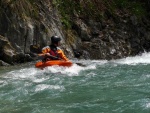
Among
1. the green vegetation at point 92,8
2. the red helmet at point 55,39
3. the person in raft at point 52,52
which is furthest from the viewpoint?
the green vegetation at point 92,8

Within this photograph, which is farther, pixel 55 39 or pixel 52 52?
pixel 52 52

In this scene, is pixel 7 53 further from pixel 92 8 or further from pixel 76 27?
pixel 92 8

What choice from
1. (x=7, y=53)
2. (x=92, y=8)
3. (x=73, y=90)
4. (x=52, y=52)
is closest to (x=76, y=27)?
(x=92, y=8)

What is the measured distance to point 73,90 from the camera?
824 cm

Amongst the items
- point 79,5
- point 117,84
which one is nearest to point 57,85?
point 117,84

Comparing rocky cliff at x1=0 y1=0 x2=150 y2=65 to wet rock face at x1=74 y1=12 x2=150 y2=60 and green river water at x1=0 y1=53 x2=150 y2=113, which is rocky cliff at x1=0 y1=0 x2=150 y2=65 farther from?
green river water at x1=0 y1=53 x2=150 y2=113

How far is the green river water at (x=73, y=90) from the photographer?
668 centimetres

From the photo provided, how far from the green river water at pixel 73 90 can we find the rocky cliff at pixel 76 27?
2.34 meters

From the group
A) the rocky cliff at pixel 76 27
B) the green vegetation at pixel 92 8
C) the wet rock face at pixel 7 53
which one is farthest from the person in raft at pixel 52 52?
the green vegetation at pixel 92 8

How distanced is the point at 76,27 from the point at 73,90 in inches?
369

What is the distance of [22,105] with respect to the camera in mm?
6938

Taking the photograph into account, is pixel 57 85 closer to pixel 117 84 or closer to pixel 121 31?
pixel 117 84

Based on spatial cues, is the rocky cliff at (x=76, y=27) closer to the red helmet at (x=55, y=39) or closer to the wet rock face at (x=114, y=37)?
the wet rock face at (x=114, y=37)

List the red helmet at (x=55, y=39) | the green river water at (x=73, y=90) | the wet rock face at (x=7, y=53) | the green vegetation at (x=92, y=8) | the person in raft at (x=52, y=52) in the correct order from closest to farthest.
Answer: the green river water at (x=73, y=90) < the red helmet at (x=55, y=39) < the person in raft at (x=52, y=52) < the wet rock face at (x=7, y=53) < the green vegetation at (x=92, y=8)
